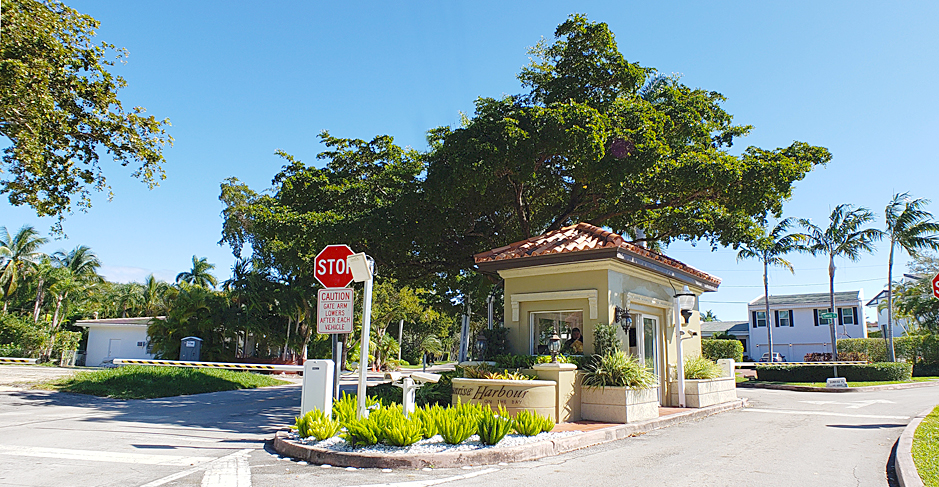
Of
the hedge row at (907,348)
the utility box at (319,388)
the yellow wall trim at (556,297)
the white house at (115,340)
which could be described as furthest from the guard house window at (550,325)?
the white house at (115,340)

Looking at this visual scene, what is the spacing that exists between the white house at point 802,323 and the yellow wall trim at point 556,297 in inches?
1706

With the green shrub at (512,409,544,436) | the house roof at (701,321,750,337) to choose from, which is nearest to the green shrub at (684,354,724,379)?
the green shrub at (512,409,544,436)

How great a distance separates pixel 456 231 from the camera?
1884 cm

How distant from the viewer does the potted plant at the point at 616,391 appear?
453 inches

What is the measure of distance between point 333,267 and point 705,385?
10643 millimetres

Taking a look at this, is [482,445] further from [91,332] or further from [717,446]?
[91,332]

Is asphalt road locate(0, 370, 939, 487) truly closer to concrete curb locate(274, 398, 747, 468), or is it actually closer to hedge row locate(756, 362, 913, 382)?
concrete curb locate(274, 398, 747, 468)

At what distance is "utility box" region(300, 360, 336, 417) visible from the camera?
30.5 ft

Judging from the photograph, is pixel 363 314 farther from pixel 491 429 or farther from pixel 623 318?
pixel 623 318

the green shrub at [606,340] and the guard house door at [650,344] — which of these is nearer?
the green shrub at [606,340]

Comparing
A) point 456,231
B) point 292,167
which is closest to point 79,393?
point 292,167

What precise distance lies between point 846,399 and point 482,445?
1698 cm

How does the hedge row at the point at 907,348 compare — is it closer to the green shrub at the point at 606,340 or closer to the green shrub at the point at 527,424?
the green shrub at the point at 606,340

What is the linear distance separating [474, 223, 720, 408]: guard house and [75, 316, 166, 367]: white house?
36047mm
